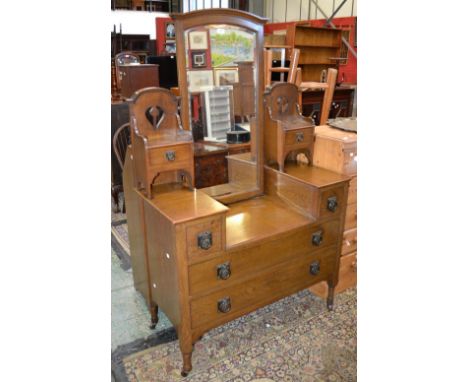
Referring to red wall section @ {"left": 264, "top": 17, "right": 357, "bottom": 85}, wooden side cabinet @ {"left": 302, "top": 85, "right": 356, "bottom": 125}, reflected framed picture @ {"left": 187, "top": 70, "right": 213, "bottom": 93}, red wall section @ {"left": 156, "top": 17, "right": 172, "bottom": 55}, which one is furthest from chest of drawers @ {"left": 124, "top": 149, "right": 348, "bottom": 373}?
red wall section @ {"left": 156, "top": 17, "right": 172, "bottom": 55}

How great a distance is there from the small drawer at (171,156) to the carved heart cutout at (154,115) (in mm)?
148

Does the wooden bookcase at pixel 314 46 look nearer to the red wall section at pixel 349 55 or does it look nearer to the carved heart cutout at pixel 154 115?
the red wall section at pixel 349 55

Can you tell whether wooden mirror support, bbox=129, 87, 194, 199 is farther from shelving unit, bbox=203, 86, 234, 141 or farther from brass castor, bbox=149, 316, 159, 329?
brass castor, bbox=149, 316, 159, 329

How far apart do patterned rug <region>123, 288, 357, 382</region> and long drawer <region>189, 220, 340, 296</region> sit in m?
0.44

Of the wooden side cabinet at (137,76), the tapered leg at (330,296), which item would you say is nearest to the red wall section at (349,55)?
the wooden side cabinet at (137,76)

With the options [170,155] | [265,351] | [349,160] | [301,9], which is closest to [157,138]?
[170,155]

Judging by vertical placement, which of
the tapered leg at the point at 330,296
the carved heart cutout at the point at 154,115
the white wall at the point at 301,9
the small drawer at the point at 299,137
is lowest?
the tapered leg at the point at 330,296

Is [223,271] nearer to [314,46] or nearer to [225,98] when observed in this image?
[225,98]

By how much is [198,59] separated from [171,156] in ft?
1.69

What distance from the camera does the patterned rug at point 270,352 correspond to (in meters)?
1.94
